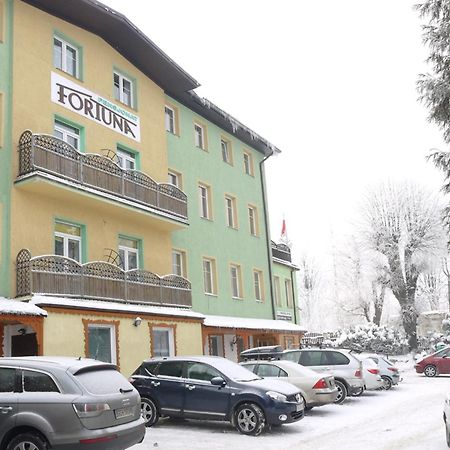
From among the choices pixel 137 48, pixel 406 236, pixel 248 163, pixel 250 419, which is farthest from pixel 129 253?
pixel 406 236

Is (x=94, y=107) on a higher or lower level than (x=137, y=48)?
lower

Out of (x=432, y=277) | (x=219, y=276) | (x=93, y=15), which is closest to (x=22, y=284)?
(x=93, y=15)

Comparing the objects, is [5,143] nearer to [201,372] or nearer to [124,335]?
[124,335]

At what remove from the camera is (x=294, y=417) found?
12.4m

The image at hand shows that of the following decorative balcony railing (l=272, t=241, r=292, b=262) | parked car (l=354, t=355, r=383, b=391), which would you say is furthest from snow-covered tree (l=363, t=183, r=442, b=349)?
parked car (l=354, t=355, r=383, b=391)

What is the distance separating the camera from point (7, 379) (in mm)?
8945

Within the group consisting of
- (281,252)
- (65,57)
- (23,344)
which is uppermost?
(65,57)

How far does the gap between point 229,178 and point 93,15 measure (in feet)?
35.3

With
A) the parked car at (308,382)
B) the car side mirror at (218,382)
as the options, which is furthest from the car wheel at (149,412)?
the parked car at (308,382)

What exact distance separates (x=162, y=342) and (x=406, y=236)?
96.3 ft

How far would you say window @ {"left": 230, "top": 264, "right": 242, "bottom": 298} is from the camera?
1078 inches

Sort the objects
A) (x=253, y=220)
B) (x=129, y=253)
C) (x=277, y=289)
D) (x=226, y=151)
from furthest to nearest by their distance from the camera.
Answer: (x=277, y=289)
(x=253, y=220)
(x=226, y=151)
(x=129, y=253)

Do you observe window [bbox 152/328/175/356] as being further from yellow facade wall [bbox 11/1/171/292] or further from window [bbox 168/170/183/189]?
window [bbox 168/170/183/189]

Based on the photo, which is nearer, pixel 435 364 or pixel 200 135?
pixel 200 135
